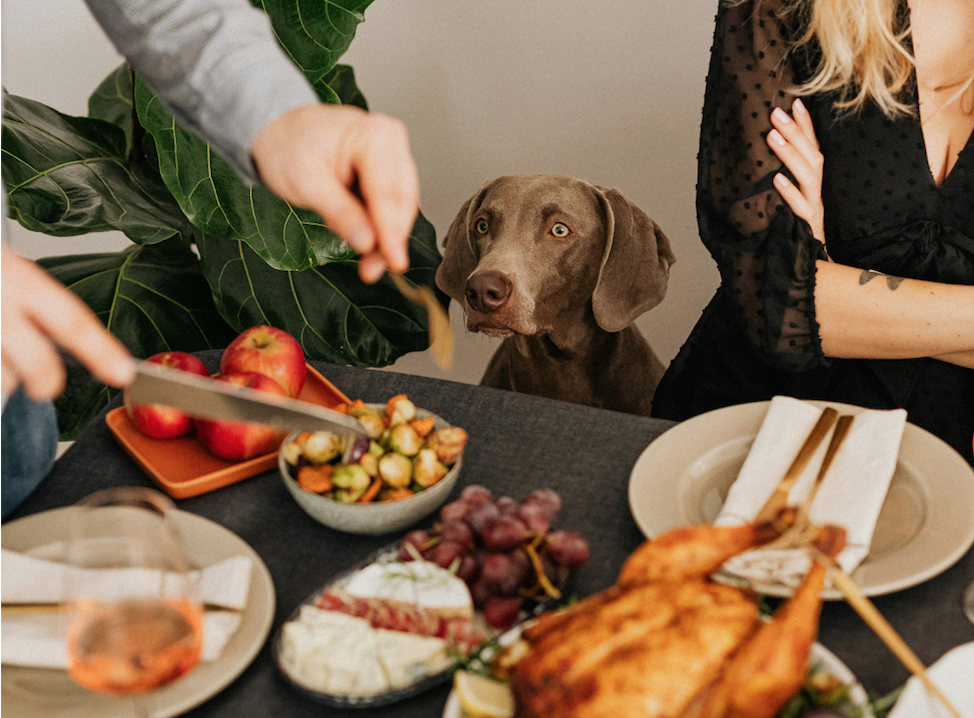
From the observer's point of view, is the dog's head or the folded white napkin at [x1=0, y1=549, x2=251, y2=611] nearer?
the folded white napkin at [x1=0, y1=549, x2=251, y2=611]

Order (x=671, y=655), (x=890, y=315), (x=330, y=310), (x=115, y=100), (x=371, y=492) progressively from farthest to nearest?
(x=115, y=100) → (x=330, y=310) → (x=890, y=315) → (x=371, y=492) → (x=671, y=655)

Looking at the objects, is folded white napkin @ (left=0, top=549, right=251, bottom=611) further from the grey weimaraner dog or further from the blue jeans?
the grey weimaraner dog

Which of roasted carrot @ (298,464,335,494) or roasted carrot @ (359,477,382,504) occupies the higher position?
roasted carrot @ (359,477,382,504)

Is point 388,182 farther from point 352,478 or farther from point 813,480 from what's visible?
point 813,480

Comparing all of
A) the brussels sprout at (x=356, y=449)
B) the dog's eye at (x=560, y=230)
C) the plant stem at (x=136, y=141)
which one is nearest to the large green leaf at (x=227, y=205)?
the plant stem at (x=136, y=141)

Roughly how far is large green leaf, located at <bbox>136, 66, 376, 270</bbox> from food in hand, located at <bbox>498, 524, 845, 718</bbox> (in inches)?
51.1

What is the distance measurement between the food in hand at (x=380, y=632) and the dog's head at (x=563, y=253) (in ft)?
2.95

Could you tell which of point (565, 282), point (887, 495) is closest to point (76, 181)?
point (565, 282)

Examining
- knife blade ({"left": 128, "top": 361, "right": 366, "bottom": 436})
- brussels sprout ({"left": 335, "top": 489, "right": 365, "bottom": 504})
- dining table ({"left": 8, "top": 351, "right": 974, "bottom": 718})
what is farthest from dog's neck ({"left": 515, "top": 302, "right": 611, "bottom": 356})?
knife blade ({"left": 128, "top": 361, "right": 366, "bottom": 436})

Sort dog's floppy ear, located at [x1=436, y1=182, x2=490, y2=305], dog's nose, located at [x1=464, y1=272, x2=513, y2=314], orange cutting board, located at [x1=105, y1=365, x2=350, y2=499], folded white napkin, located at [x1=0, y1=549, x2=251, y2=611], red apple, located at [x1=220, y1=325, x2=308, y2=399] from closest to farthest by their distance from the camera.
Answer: folded white napkin, located at [x1=0, y1=549, x2=251, y2=611] → orange cutting board, located at [x1=105, y1=365, x2=350, y2=499] → red apple, located at [x1=220, y1=325, x2=308, y2=399] → dog's nose, located at [x1=464, y1=272, x2=513, y2=314] → dog's floppy ear, located at [x1=436, y1=182, x2=490, y2=305]

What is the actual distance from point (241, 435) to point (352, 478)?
206 mm

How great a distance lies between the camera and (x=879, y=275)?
1222 millimetres

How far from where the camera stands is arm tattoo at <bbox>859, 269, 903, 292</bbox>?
1.20 m

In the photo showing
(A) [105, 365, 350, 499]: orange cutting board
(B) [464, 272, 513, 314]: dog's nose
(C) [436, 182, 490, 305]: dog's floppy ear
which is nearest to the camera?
(A) [105, 365, 350, 499]: orange cutting board
